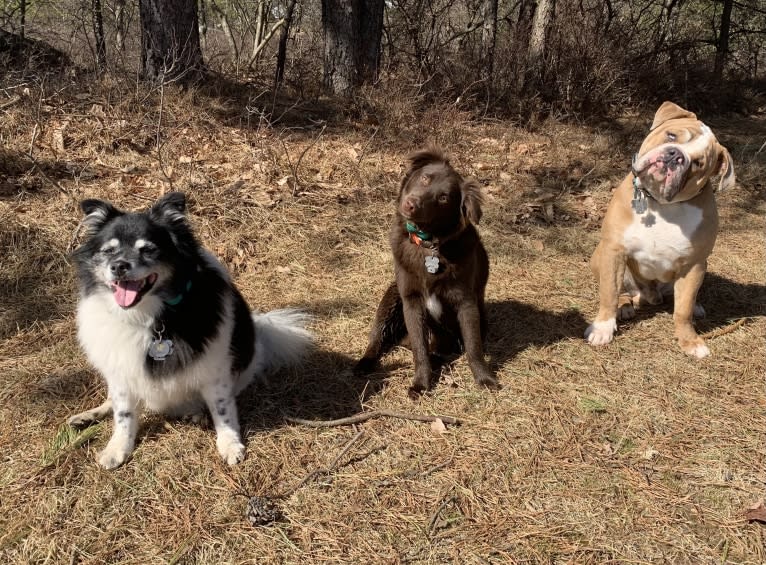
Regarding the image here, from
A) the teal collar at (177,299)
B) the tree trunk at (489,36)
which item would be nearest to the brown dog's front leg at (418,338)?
the teal collar at (177,299)

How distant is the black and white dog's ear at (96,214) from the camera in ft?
7.88

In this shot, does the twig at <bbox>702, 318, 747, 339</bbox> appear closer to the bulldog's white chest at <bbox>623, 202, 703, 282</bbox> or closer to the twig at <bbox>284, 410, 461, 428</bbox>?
the bulldog's white chest at <bbox>623, 202, 703, 282</bbox>

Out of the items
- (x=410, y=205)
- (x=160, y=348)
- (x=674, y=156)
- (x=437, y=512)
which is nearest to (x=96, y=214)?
(x=160, y=348)

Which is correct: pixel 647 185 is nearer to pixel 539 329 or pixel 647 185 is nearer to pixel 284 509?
pixel 539 329

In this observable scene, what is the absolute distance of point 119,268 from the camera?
2.18 m

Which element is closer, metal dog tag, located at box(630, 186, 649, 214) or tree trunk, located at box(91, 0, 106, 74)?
metal dog tag, located at box(630, 186, 649, 214)

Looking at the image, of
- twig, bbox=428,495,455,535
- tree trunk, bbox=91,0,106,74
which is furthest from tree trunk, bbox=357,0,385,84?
twig, bbox=428,495,455,535

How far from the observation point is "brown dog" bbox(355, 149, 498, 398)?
289 centimetres

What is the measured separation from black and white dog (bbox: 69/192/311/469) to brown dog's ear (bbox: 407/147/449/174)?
126 centimetres

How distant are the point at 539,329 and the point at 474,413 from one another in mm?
1154

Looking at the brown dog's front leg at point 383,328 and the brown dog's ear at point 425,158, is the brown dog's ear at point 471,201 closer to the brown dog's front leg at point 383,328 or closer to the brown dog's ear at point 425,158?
the brown dog's ear at point 425,158

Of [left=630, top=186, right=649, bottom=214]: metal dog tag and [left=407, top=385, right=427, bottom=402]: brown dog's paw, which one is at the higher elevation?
[left=630, top=186, right=649, bottom=214]: metal dog tag

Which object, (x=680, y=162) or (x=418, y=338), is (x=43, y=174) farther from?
(x=680, y=162)

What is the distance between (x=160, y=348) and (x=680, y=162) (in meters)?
2.96
